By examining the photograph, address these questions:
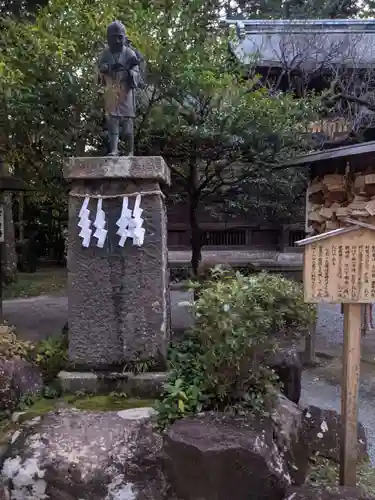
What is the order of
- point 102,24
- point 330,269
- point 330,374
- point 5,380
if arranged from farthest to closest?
point 330,374 → point 102,24 → point 5,380 → point 330,269

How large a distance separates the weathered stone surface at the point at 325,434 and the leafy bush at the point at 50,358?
2.11 m

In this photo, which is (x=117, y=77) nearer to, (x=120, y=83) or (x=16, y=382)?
(x=120, y=83)

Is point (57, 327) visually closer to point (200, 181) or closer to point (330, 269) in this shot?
point (200, 181)

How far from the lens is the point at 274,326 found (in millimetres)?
3629

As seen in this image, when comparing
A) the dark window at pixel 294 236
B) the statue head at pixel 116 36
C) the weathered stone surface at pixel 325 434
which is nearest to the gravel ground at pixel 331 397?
the weathered stone surface at pixel 325 434

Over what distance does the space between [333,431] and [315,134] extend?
6.14 metres

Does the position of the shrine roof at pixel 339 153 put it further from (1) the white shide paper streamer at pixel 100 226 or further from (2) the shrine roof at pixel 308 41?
(2) the shrine roof at pixel 308 41

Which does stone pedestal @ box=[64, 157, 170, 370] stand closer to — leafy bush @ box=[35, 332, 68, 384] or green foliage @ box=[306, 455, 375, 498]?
leafy bush @ box=[35, 332, 68, 384]

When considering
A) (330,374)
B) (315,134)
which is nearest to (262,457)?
(330,374)

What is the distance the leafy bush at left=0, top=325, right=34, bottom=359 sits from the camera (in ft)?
12.7

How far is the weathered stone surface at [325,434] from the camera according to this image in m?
3.83

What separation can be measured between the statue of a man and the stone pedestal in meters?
0.37

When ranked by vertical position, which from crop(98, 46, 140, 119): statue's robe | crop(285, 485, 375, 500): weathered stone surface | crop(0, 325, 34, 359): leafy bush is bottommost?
crop(285, 485, 375, 500): weathered stone surface

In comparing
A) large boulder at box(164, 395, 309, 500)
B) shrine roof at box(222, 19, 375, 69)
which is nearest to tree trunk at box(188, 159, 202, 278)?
shrine roof at box(222, 19, 375, 69)
